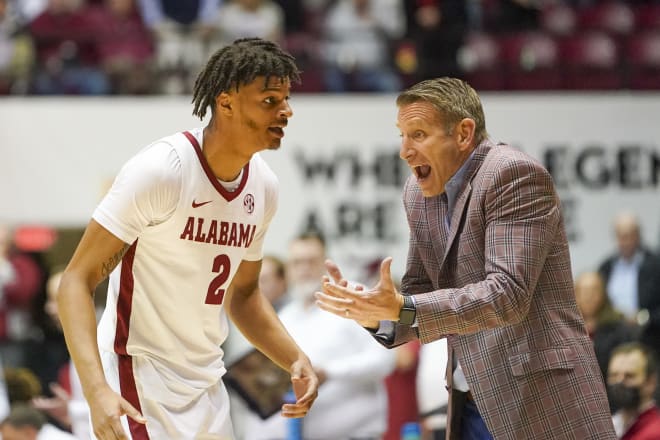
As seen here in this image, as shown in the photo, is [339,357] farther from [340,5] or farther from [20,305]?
[340,5]

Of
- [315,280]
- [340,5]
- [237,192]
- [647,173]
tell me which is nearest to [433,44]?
[340,5]

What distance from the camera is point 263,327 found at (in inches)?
171

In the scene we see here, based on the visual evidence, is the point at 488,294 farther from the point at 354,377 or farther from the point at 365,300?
the point at 354,377

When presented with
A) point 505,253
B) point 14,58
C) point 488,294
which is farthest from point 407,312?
point 14,58

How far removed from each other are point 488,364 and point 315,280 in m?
3.78

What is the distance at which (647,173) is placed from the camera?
10914 mm

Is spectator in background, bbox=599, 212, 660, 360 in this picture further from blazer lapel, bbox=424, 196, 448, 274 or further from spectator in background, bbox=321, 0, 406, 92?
blazer lapel, bbox=424, 196, 448, 274

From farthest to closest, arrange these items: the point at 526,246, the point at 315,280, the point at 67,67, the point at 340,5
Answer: the point at 340,5
the point at 67,67
the point at 315,280
the point at 526,246

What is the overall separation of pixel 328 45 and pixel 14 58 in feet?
10.3

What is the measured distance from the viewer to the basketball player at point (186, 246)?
3768mm

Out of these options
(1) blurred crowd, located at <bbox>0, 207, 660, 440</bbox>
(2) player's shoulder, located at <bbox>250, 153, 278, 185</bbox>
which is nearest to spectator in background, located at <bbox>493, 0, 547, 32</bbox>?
(1) blurred crowd, located at <bbox>0, 207, 660, 440</bbox>

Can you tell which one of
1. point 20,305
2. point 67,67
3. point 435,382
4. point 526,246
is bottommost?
point 20,305

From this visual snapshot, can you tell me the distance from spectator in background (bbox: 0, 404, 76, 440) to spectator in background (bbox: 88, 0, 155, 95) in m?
5.05

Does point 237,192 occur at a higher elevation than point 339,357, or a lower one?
higher
